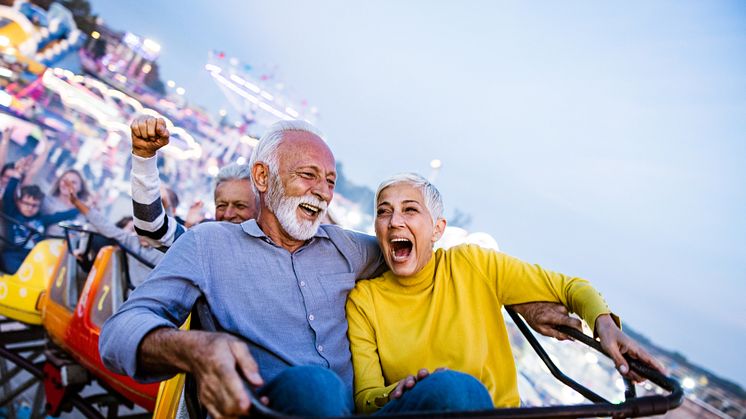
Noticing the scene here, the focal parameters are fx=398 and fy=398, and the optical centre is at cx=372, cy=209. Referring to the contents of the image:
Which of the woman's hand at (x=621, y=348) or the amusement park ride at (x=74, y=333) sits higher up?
the woman's hand at (x=621, y=348)

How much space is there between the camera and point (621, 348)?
142 centimetres

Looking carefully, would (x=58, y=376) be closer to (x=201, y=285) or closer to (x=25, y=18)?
(x=201, y=285)

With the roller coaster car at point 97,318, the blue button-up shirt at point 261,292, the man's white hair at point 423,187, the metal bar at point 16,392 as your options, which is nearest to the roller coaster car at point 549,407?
the blue button-up shirt at point 261,292

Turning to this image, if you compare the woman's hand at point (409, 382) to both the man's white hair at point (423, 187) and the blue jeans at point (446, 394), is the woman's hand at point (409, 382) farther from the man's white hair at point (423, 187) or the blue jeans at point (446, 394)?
the man's white hair at point (423, 187)

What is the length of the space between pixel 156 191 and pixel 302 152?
0.99m

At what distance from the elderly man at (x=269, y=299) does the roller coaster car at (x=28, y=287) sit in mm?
3181

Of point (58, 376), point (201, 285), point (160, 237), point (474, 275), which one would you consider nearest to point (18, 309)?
point (58, 376)

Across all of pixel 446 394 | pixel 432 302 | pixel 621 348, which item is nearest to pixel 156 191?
pixel 432 302

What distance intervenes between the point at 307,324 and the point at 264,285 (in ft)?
0.80

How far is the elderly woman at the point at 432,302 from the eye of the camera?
1.69m

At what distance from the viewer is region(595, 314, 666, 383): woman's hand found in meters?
1.35

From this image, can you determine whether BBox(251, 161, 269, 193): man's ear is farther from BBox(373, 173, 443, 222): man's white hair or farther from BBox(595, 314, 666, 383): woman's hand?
BBox(595, 314, 666, 383): woman's hand

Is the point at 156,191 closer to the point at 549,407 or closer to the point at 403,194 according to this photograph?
the point at 403,194

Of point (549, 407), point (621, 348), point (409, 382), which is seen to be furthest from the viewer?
point (621, 348)
